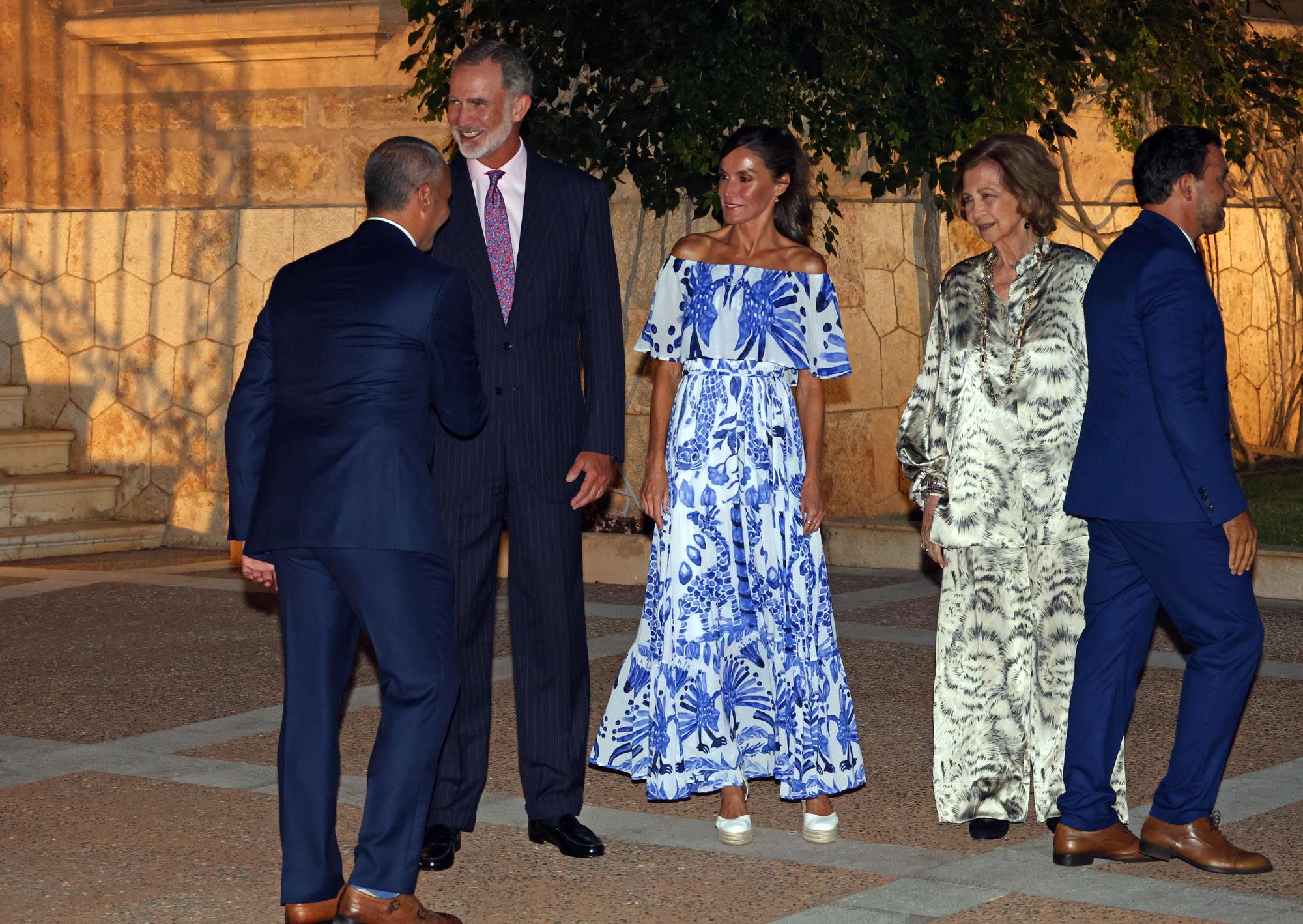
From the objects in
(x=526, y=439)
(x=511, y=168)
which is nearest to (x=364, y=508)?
(x=526, y=439)

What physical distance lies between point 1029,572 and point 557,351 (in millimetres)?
1410

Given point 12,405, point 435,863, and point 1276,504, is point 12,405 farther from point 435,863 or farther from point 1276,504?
point 435,863

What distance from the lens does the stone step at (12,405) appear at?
13.1 meters

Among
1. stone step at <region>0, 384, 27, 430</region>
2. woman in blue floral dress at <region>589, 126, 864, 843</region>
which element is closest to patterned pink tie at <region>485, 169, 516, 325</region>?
woman in blue floral dress at <region>589, 126, 864, 843</region>

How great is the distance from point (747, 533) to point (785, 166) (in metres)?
1.04

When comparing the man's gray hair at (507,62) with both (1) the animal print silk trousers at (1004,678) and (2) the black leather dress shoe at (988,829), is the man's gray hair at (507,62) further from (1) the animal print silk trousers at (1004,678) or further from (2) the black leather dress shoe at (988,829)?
(2) the black leather dress shoe at (988,829)

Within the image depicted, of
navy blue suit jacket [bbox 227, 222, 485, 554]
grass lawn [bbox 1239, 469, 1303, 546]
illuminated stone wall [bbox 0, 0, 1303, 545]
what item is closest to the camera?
navy blue suit jacket [bbox 227, 222, 485, 554]

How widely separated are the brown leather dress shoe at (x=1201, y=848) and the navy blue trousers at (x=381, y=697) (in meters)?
1.87

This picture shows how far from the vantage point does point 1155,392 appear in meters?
4.75

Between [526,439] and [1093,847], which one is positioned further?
[526,439]

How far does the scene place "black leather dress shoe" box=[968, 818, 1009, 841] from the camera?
5.23 meters

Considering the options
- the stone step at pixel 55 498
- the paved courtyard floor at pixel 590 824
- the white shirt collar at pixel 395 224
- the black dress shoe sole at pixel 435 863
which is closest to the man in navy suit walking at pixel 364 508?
the white shirt collar at pixel 395 224

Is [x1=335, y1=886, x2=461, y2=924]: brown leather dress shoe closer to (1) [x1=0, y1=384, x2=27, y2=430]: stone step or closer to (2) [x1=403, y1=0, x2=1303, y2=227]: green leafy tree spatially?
(2) [x1=403, y1=0, x2=1303, y2=227]: green leafy tree

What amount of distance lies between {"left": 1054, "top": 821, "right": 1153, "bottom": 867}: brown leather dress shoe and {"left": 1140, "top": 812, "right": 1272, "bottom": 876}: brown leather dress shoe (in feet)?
0.12
